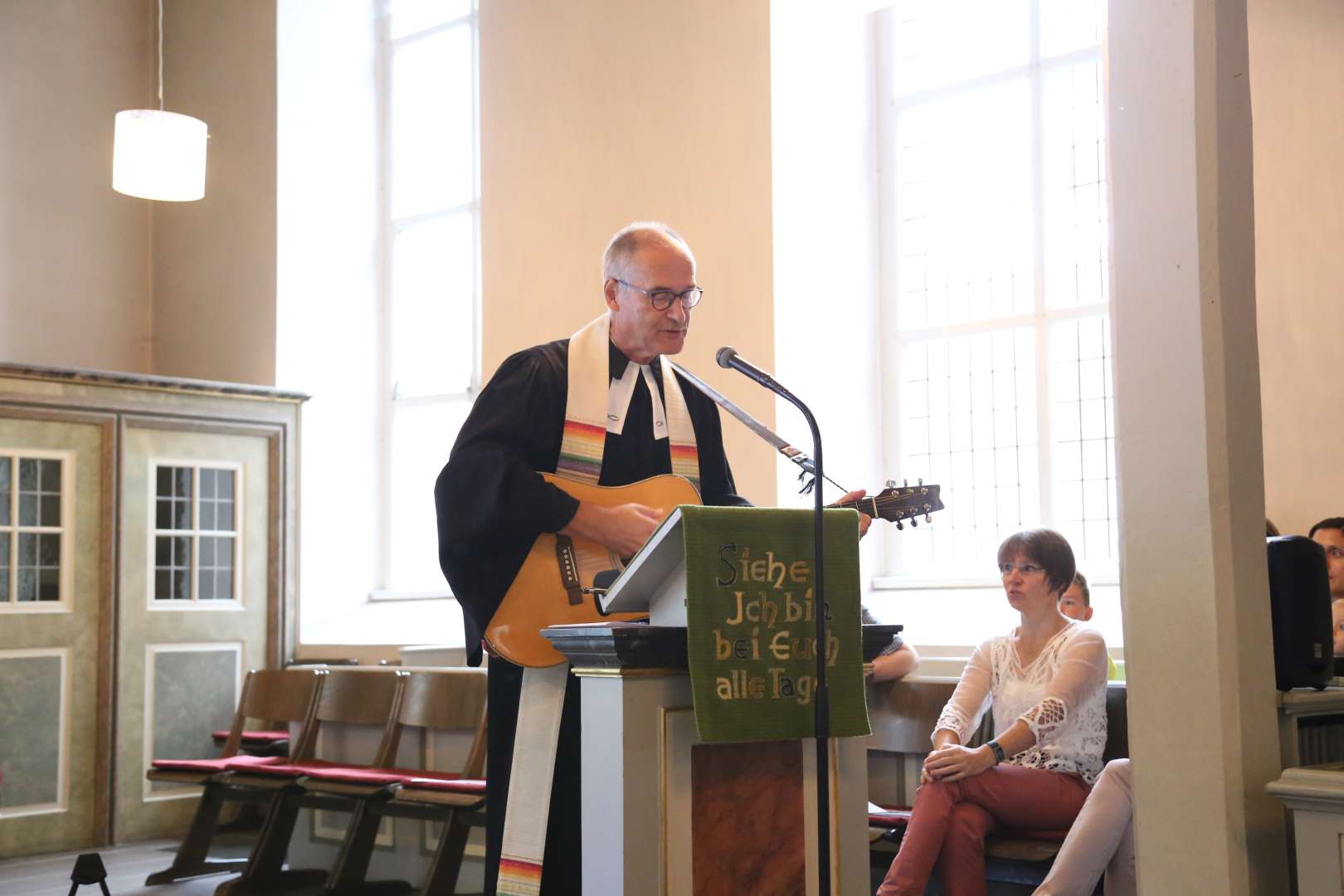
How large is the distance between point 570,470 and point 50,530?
18.6ft

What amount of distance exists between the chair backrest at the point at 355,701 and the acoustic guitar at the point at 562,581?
134 inches

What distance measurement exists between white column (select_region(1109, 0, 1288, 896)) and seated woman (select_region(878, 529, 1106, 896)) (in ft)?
2.80

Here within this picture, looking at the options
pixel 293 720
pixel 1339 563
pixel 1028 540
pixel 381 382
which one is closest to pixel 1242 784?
pixel 1028 540

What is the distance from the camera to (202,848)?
21.3 ft

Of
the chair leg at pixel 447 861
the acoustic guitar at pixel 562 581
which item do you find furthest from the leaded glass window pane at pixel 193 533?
the acoustic guitar at pixel 562 581

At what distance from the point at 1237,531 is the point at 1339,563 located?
7.22 ft

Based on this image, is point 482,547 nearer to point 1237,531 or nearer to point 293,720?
point 1237,531

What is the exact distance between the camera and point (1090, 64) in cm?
646

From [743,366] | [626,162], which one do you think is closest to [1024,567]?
[743,366]

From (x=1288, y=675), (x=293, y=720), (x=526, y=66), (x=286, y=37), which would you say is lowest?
(x=293, y=720)

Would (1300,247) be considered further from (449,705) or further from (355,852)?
(355,852)

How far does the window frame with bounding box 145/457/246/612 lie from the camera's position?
797 cm

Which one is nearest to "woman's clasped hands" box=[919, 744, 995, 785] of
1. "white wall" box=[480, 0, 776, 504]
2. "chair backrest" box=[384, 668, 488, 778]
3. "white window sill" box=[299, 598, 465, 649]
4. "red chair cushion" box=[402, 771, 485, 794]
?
"red chair cushion" box=[402, 771, 485, 794]

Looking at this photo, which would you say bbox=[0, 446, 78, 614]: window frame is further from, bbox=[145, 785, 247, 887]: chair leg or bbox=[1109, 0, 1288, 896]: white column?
bbox=[1109, 0, 1288, 896]: white column
